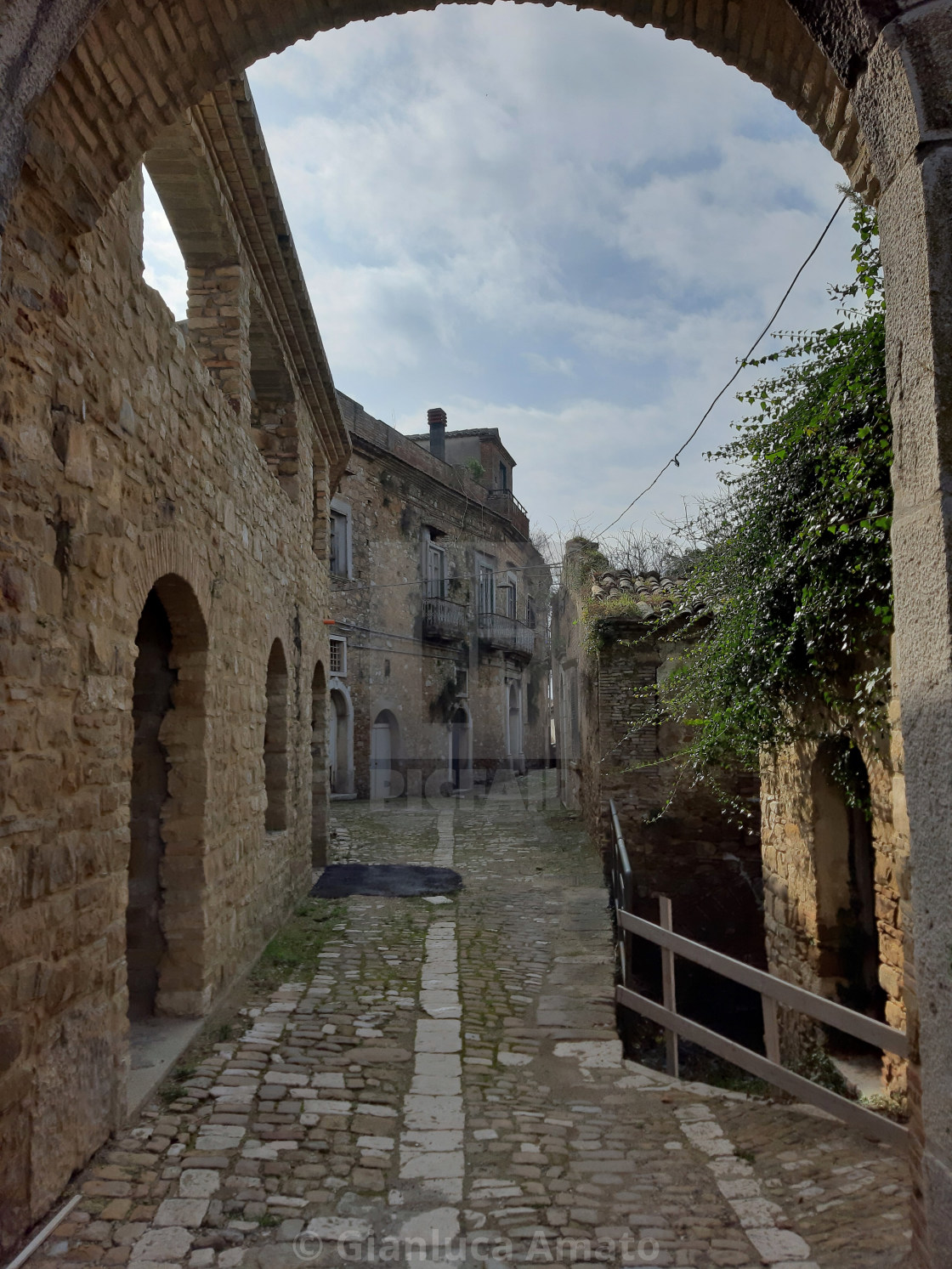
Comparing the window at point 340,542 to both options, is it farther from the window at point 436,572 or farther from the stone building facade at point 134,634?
the stone building facade at point 134,634

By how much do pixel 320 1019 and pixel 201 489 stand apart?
3.22 m

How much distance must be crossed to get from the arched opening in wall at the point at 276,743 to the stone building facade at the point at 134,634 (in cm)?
2

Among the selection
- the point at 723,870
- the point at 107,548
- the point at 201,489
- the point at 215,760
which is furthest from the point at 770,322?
the point at 723,870

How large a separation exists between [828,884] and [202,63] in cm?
526

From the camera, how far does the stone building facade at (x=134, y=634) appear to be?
295 cm

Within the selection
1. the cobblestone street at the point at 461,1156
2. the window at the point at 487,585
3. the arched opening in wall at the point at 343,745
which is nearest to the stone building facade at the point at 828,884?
the cobblestone street at the point at 461,1156

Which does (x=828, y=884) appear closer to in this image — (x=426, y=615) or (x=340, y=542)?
(x=340, y=542)

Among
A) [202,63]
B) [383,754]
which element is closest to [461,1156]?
[202,63]

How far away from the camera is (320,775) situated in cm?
1084

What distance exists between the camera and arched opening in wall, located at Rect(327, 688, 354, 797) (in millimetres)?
18750

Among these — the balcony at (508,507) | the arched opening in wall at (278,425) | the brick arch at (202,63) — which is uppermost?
the balcony at (508,507)

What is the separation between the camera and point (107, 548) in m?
3.70

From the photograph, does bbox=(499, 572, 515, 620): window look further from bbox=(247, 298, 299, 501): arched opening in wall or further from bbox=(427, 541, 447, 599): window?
bbox=(247, 298, 299, 501): arched opening in wall
